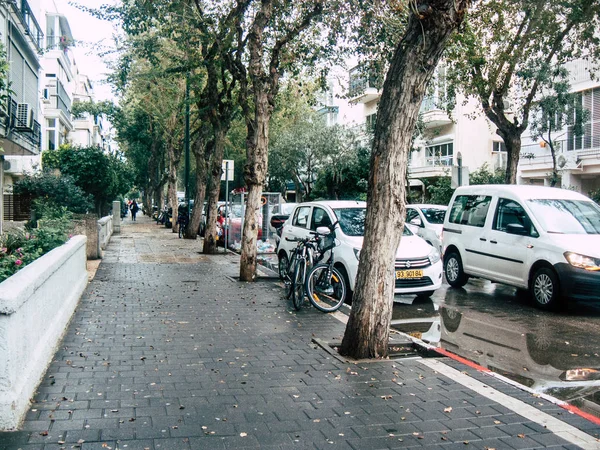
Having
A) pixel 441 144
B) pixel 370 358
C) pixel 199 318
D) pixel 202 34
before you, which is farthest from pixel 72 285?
pixel 441 144

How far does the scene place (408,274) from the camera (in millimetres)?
10461

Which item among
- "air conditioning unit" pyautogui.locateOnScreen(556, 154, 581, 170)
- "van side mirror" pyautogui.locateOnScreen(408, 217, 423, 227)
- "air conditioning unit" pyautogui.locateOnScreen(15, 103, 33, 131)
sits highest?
"air conditioning unit" pyautogui.locateOnScreen(15, 103, 33, 131)

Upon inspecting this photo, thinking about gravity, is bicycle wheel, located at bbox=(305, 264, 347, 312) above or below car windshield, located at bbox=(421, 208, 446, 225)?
below

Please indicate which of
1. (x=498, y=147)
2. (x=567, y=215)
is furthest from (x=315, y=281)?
(x=498, y=147)

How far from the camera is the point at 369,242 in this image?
658 centimetres

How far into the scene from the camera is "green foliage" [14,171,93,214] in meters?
19.0

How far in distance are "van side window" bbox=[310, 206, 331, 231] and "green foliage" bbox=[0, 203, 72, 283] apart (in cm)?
466

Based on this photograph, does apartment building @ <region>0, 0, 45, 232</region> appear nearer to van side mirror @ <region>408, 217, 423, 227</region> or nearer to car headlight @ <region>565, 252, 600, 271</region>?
van side mirror @ <region>408, 217, 423, 227</region>

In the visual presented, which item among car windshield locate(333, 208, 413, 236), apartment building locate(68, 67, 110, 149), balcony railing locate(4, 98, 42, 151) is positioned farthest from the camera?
apartment building locate(68, 67, 110, 149)

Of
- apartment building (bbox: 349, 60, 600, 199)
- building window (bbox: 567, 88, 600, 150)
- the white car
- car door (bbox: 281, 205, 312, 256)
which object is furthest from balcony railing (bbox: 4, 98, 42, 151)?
building window (bbox: 567, 88, 600, 150)

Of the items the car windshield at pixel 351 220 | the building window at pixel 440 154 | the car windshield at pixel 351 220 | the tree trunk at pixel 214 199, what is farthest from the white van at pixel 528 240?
the building window at pixel 440 154

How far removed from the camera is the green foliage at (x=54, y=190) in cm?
1897

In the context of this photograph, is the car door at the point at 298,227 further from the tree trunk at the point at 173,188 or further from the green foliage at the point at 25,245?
the tree trunk at the point at 173,188

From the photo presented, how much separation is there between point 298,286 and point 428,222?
8.47 m
